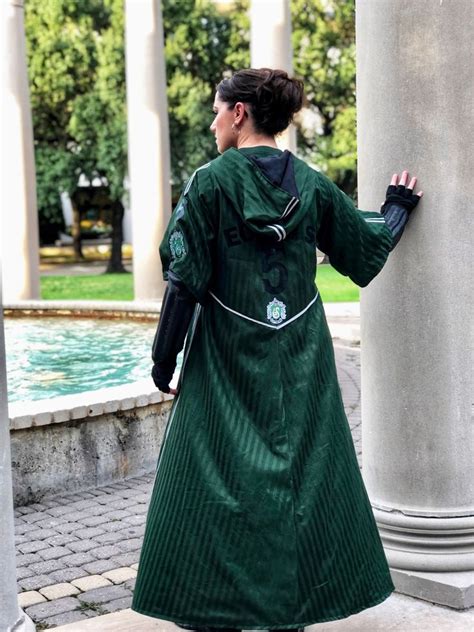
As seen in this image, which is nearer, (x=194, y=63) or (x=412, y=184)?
(x=412, y=184)

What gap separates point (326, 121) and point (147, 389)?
2908cm

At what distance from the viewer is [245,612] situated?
2.99m

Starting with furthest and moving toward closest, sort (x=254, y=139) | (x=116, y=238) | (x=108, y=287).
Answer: (x=116, y=238), (x=108, y=287), (x=254, y=139)

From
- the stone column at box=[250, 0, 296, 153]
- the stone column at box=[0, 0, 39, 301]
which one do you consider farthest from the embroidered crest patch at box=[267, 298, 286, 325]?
the stone column at box=[0, 0, 39, 301]

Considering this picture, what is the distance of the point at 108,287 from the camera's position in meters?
28.0

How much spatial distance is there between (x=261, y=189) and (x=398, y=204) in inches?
32.9

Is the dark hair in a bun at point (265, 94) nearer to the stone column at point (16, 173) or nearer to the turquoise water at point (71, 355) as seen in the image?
the turquoise water at point (71, 355)

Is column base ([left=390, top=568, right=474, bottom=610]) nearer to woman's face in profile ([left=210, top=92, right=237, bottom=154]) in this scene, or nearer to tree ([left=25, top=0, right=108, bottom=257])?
woman's face in profile ([left=210, top=92, right=237, bottom=154])

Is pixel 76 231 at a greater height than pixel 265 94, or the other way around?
pixel 265 94

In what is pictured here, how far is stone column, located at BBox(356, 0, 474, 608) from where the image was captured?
3.72 m

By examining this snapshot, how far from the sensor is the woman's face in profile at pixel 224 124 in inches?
123

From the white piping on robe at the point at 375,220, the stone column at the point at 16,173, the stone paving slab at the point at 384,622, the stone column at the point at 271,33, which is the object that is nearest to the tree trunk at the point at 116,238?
the stone column at the point at 16,173

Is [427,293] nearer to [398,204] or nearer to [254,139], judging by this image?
[398,204]

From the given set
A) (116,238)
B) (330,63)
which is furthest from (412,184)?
(116,238)
